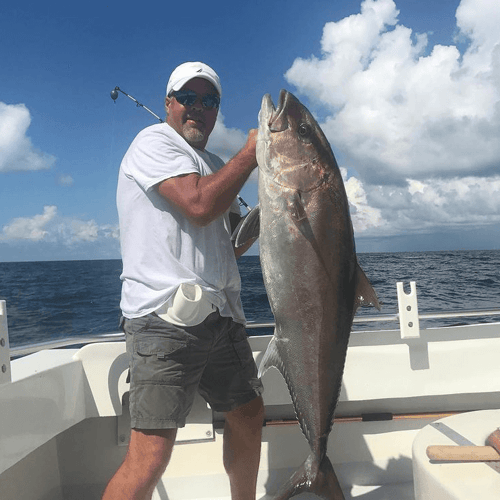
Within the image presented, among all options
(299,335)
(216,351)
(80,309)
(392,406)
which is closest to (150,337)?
(216,351)

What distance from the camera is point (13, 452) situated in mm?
1984

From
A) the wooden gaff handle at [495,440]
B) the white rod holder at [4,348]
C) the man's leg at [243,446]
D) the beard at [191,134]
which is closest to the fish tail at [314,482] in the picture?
the man's leg at [243,446]

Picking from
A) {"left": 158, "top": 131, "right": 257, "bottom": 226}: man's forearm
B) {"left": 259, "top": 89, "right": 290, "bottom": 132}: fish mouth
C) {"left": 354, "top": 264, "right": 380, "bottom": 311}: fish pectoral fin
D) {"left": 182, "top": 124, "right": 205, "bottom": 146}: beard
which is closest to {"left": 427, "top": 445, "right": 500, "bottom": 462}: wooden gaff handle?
{"left": 354, "top": 264, "right": 380, "bottom": 311}: fish pectoral fin

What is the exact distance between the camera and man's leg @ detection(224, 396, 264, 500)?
2275 millimetres

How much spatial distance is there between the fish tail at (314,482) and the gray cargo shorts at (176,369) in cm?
39

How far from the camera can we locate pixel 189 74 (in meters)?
2.21

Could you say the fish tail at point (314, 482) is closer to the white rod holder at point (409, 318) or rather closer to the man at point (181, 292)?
the man at point (181, 292)

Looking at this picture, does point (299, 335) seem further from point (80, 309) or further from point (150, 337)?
point (80, 309)

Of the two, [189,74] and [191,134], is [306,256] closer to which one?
[191,134]

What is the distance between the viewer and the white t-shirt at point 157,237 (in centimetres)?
202

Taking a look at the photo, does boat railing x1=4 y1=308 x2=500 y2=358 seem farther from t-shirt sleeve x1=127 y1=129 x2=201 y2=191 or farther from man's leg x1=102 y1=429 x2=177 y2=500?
t-shirt sleeve x1=127 y1=129 x2=201 y2=191

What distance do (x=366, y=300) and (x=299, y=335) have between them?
0.30 meters

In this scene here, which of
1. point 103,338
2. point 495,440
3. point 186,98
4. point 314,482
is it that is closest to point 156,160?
point 186,98

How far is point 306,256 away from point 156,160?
29.2 inches
